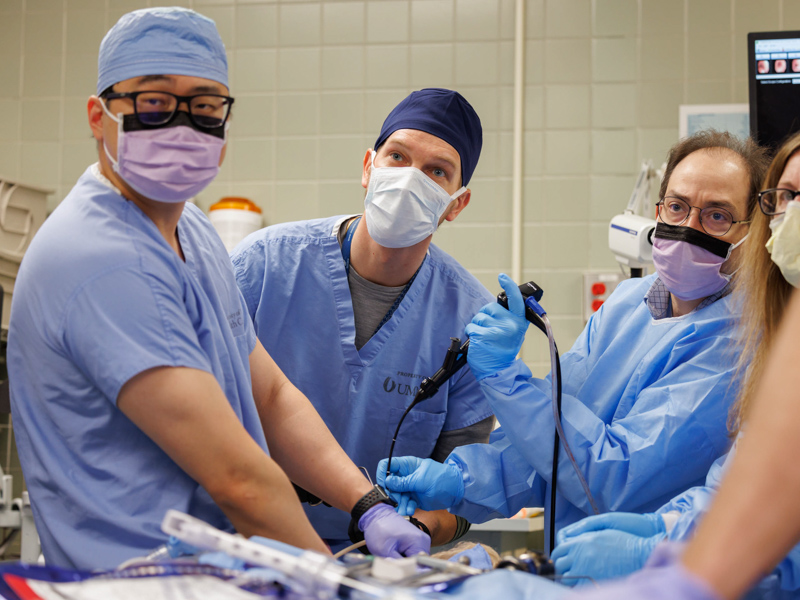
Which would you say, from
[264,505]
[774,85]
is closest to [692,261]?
[264,505]

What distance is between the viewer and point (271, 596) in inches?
29.7

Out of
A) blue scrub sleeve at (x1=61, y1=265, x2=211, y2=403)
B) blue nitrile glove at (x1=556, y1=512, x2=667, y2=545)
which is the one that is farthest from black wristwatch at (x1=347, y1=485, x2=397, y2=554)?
blue scrub sleeve at (x1=61, y1=265, x2=211, y2=403)

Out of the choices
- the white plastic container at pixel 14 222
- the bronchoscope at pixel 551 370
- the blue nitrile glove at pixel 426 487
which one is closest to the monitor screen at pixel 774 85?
the bronchoscope at pixel 551 370

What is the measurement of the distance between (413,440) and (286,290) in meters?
0.50

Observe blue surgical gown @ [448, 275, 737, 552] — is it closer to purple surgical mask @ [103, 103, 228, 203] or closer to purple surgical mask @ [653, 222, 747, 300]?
purple surgical mask @ [653, 222, 747, 300]

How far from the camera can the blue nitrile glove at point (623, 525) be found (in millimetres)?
1177

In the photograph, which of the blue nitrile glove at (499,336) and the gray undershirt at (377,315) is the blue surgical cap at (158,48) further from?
the gray undershirt at (377,315)

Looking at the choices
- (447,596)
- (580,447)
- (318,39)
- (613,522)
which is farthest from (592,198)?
(447,596)

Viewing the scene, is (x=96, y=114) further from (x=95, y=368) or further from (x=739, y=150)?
(x=739, y=150)

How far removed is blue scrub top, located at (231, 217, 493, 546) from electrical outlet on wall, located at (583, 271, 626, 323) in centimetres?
149

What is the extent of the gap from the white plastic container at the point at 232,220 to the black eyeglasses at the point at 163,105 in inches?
83.6

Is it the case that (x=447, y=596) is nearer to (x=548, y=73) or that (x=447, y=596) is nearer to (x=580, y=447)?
(x=580, y=447)

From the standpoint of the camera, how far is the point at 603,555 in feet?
3.65

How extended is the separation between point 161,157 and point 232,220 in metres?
2.18
